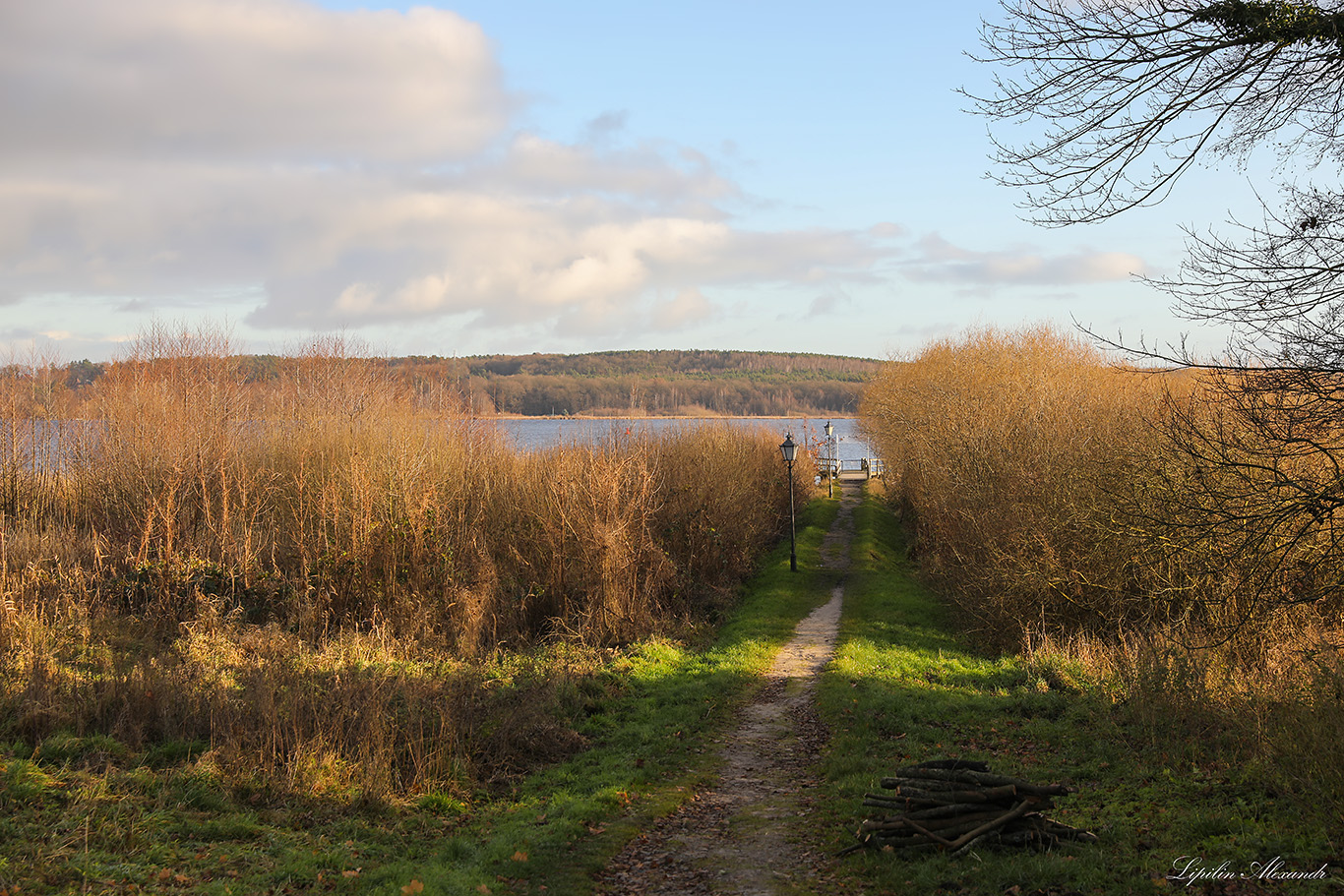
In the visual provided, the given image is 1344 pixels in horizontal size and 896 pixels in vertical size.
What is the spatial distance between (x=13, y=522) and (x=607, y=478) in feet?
43.4

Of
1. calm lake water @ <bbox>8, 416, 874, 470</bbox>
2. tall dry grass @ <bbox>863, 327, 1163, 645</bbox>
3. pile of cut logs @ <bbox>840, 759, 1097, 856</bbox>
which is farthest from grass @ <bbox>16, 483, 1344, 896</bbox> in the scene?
calm lake water @ <bbox>8, 416, 874, 470</bbox>

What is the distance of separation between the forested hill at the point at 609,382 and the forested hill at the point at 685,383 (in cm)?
14

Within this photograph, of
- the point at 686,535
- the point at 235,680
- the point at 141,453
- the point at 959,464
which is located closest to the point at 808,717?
the point at 235,680

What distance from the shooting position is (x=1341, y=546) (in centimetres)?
811

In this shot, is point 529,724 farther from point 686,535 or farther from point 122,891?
point 686,535

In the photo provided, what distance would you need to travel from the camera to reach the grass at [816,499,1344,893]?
597cm

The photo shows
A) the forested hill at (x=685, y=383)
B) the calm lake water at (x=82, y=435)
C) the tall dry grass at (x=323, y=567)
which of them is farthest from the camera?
the forested hill at (x=685, y=383)

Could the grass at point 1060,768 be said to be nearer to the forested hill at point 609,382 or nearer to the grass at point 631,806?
the grass at point 631,806

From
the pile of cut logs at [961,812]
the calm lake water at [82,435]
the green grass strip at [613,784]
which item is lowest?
the green grass strip at [613,784]

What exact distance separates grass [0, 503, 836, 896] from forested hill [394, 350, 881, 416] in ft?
114

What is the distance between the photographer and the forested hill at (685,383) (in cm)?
6006

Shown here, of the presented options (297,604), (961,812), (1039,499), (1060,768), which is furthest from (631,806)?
(1039,499)

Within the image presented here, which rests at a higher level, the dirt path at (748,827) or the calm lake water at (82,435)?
the calm lake water at (82,435)

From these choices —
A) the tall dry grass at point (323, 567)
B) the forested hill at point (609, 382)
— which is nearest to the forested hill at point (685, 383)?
the forested hill at point (609, 382)
